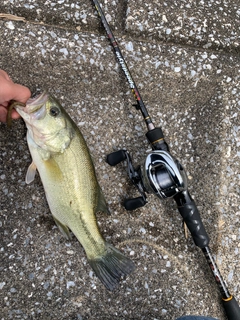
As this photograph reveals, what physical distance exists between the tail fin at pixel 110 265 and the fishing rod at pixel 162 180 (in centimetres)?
33

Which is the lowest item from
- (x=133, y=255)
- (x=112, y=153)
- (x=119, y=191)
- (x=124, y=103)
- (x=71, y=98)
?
(x=133, y=255)

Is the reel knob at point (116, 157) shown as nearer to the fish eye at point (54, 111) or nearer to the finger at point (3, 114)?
the fish eye at point (54, 111)

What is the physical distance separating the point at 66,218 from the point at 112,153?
0.55 meters

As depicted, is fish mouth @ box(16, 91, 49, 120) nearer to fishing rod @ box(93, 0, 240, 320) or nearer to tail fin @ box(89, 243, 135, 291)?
fishing rod @ box(93, 0, 240, 320)

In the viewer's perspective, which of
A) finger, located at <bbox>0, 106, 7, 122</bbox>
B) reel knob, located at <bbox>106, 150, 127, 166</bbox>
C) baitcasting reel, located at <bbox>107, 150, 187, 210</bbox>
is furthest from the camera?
reel knob, located at <bbox>106, 150, 127, 166</bbox>

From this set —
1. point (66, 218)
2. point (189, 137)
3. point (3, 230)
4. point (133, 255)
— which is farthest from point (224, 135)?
point (3, 230)

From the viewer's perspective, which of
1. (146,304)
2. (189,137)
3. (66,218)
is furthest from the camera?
(189,137)

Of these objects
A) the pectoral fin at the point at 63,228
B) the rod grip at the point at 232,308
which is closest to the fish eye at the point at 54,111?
→ the pectoral fin at the point at 63,228

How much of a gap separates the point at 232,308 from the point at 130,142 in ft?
4.55

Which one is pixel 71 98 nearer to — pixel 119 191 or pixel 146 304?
pixel 119 191

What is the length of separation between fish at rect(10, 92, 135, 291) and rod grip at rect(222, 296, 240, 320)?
2.53 feet

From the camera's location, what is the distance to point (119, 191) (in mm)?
2775

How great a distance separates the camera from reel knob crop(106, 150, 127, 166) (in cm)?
262

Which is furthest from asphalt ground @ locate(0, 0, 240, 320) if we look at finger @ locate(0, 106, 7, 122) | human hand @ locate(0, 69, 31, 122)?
human hand @ locate(0, 69, 31, 122)
